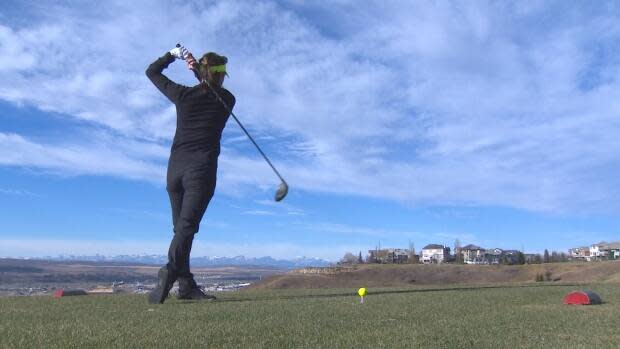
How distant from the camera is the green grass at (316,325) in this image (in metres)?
3.52

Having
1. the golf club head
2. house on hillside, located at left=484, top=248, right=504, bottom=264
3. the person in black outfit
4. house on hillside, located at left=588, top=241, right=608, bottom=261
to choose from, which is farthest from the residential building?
the person in black outfit

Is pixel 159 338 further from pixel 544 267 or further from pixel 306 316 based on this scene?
pixel 544 267

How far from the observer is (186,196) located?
683 centimetres

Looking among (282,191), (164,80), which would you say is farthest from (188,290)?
(164,80)

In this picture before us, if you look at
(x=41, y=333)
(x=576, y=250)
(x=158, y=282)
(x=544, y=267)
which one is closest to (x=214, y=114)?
(x=158, y=282)

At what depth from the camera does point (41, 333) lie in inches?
150

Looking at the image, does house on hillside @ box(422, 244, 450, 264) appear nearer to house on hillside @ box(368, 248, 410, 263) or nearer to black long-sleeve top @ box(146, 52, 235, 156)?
house on hillside @ box(368, 248, 410, 263)

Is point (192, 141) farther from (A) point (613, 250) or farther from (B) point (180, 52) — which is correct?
(A) point (613, 250)

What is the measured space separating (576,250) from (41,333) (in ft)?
401

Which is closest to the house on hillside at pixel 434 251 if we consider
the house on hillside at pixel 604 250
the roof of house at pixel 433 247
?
the roof of house at pixel 433 247

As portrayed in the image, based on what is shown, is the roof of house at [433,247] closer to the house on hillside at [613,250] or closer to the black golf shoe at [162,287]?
the house on hillside at [613,250]

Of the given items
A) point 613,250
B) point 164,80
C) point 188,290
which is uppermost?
point 613,250

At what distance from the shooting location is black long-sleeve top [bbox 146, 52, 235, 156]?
7.10 metres

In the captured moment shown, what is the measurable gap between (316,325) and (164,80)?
4.18 meters
